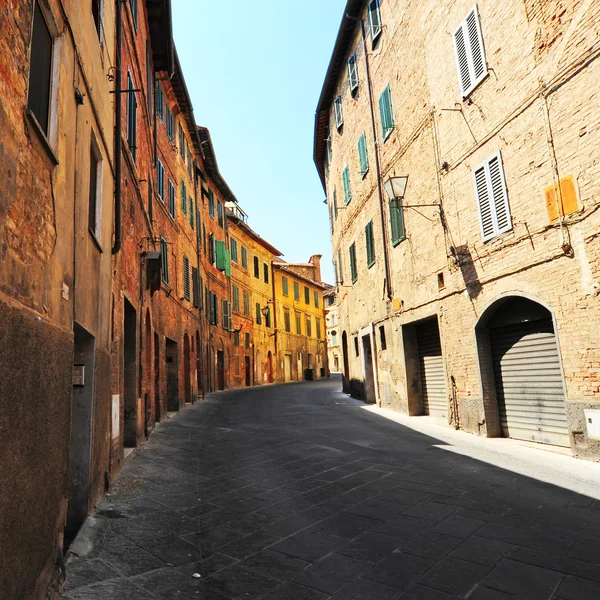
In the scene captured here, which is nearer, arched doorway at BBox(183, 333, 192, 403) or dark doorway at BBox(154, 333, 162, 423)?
dark doorway at BBox(154, 333, 162, 423)

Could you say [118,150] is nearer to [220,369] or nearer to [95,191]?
[95,191]

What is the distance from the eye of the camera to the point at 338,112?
17734 millimetres

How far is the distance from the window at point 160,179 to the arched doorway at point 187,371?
4.86 m

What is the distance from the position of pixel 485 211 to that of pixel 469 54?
287cm

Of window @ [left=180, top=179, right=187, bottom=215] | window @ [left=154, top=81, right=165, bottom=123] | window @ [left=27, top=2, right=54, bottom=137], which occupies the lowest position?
window @ [left=27, top=2, right=54, bottom=137]

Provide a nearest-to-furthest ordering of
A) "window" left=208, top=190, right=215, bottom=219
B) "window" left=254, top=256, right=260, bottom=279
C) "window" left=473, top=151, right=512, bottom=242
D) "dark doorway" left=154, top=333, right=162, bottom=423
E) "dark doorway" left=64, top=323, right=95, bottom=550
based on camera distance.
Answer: "dark doorway" left=64, top=323, right=95, bottom=550, "window" left=473, top=151, right=512, bottom=242, "dark doorway" left=154, top=333, right=162, bottom=423, "window" left=208, top=190, right=215, bottom=219, "window" left=254, top=256, right=260, bottom=279

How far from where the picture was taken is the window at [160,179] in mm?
12555

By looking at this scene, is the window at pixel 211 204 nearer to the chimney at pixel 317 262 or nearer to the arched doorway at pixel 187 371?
the arched doorway at pixel 187 371

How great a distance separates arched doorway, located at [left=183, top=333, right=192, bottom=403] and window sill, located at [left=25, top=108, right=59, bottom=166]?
41.8ft

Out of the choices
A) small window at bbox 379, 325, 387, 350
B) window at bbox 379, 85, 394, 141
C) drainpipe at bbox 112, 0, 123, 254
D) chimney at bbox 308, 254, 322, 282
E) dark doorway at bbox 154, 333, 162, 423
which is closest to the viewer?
drainpipe at bbox 112, 0, 123, 254

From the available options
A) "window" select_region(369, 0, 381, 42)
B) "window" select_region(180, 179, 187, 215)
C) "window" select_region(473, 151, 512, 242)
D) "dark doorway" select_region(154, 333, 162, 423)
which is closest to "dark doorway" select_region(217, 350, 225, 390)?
"window" select_region(180, 179, 187, 215)

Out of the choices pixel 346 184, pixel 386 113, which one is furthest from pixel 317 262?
pixel 386 113

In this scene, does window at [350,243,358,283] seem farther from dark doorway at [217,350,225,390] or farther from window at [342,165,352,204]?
dark doorway at [217,350,225,390]

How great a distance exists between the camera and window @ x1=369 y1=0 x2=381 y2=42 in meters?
13.3
